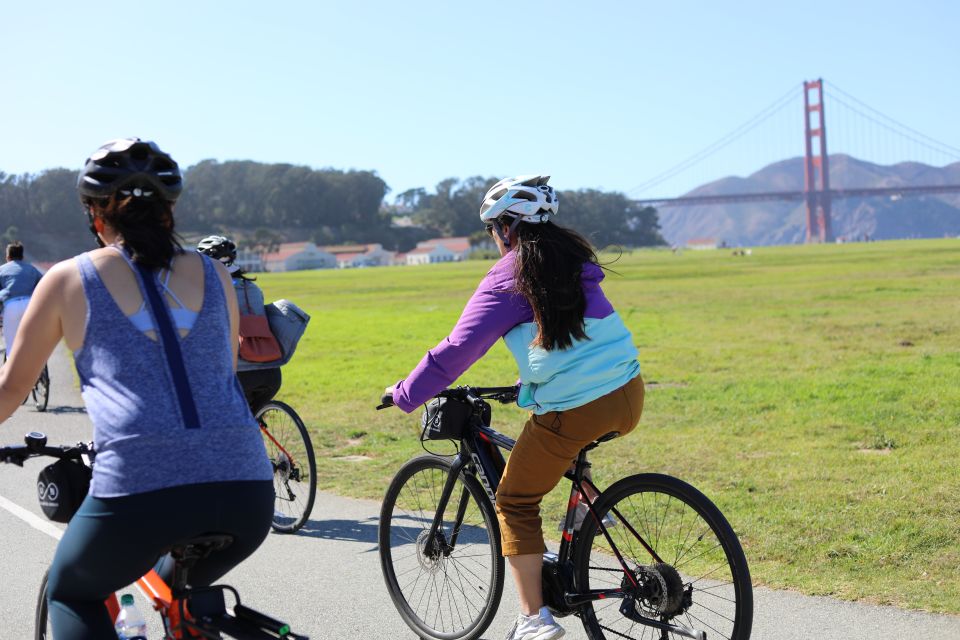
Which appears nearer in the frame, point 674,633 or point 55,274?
point 55,274

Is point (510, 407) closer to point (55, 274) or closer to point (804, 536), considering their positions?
point (804, 536)

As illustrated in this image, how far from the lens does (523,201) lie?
329 centimetres

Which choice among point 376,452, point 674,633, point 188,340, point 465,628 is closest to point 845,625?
point 674,633

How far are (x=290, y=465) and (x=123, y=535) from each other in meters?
3.86

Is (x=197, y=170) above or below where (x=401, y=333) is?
above

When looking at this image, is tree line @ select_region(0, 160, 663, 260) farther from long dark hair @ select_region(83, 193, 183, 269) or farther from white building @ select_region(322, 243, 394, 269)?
long dark hair @ select_region(83, 193, 183, 269)

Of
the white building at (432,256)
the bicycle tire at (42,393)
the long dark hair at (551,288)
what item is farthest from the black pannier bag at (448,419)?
the white building at (432,256)

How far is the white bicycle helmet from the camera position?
3.29m

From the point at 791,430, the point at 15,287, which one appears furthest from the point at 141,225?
the point at 15,287

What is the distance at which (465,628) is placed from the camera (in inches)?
153

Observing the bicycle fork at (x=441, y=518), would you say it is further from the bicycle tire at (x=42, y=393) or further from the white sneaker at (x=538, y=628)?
the bicycle tire at (x=42, y=393)

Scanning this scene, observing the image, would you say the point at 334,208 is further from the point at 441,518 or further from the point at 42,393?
the point at 441,518

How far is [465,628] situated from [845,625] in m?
1.41

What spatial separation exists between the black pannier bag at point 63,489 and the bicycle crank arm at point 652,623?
5.55 feet
